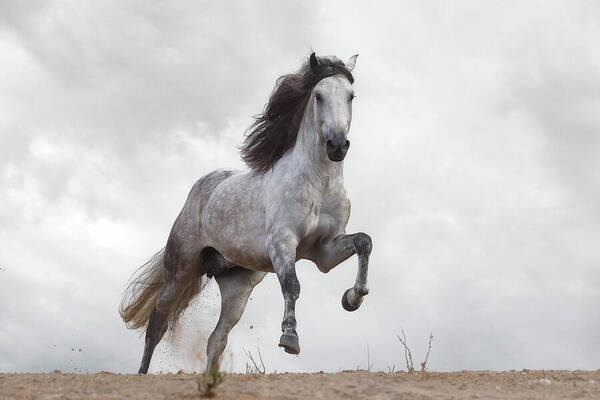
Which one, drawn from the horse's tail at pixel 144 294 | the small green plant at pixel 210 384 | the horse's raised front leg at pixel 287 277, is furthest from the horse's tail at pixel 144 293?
the small green plant at pixel 210 384

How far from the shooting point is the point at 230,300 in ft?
29.3

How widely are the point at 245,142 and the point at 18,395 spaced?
401cm

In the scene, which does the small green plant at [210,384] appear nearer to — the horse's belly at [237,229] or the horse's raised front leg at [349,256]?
the horse's raised front leg at [349,256]

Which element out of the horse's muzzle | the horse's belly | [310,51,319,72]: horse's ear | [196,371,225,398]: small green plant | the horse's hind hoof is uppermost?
[310,51,319,72]: horse's ear

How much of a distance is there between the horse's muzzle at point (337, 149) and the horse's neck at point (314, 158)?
1.63 ft

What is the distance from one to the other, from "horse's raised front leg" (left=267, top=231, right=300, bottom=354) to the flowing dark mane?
1.10 metres

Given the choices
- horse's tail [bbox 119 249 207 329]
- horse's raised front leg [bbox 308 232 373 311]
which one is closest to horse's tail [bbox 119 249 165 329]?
horse's tail [bbox 119 249 207 329]

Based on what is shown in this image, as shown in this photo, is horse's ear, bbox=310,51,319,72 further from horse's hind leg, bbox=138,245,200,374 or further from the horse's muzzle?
horse's hind leg, bbox=138,245,200,374

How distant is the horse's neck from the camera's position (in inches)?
297

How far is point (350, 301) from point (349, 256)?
1.44ft

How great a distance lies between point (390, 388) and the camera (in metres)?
5.41

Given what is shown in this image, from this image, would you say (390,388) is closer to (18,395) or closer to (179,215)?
(18,395)

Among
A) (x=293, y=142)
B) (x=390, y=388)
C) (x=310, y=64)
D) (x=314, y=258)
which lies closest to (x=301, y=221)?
(x=314, y=258)

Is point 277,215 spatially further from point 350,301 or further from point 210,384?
point 210,384
